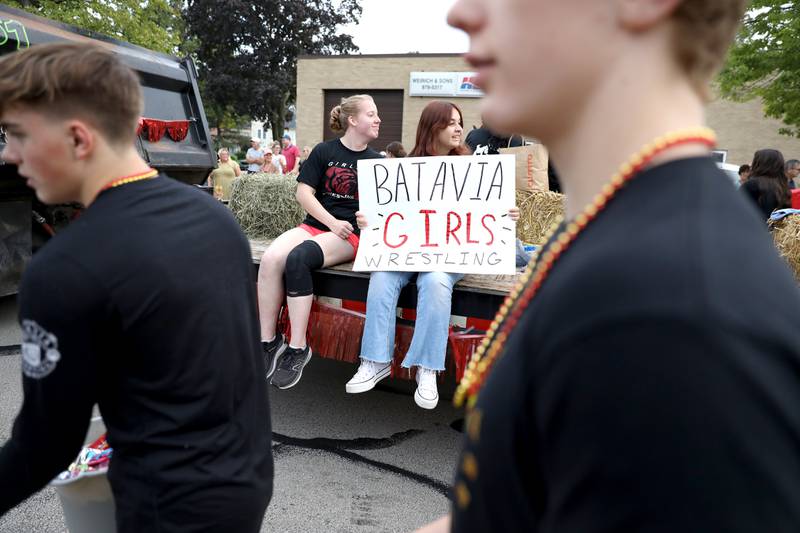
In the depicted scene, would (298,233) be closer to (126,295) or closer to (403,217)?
(403,217)

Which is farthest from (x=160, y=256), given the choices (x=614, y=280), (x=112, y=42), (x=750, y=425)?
(x=112, y=42)

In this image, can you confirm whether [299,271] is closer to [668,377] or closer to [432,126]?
[432,126]

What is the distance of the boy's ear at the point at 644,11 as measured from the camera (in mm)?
599

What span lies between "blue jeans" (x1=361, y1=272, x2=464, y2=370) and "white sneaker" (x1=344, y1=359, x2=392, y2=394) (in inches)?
2.4

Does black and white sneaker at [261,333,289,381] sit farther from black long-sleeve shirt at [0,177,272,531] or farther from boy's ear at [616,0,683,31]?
boy's ear at [616,0,683,31]

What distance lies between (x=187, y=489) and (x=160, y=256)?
0.53m

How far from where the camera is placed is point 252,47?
35531mm

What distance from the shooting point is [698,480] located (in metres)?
0.48

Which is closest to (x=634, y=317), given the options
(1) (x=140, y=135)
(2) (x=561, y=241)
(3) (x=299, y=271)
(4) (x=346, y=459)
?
(2) (x=561, y=241)

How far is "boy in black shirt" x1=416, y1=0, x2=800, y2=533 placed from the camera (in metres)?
0.48

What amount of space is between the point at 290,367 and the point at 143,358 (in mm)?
2560

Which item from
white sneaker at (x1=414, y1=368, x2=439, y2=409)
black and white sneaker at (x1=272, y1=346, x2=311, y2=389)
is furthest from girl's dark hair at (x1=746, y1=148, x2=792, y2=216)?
black and white sneaker at (x1=272, y1=346, x2=311, y2=389)

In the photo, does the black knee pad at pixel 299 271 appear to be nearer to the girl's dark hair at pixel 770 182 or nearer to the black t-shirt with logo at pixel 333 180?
the black t-shirt with logo at pixel 333 180

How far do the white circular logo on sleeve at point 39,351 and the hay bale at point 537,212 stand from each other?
376cm
